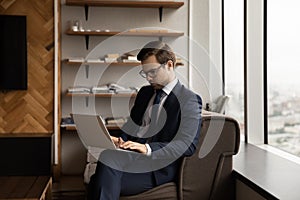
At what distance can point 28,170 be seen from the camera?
4.92 metres

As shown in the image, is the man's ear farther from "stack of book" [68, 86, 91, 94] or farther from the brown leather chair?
"stack of book" [68, 86, 91, 94]

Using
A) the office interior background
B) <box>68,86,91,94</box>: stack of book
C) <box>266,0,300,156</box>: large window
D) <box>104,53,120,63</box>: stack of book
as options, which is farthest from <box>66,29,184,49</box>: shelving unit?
<box>266,0,300,156</box>: large window

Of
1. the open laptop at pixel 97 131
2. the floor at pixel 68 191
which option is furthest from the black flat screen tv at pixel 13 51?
the open laptop at pixel 97 131

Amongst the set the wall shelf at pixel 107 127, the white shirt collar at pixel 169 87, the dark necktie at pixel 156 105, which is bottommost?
the wall shelf at pixel 107 127

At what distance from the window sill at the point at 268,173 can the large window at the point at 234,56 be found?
3.09ft

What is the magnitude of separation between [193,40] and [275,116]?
5.33 ft

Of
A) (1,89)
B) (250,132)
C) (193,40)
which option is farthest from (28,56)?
(250,132)

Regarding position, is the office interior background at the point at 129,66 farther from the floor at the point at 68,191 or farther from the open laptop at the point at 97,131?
the open laptop at the point at 97,131

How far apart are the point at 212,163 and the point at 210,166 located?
0.9 inches

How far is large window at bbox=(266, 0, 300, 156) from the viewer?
3664 mm

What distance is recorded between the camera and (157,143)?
296 centimetres

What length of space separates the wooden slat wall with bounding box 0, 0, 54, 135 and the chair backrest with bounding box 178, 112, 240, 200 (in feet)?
7.18

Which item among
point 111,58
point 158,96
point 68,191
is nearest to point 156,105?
point 158,96

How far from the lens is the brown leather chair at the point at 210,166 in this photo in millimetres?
3207
